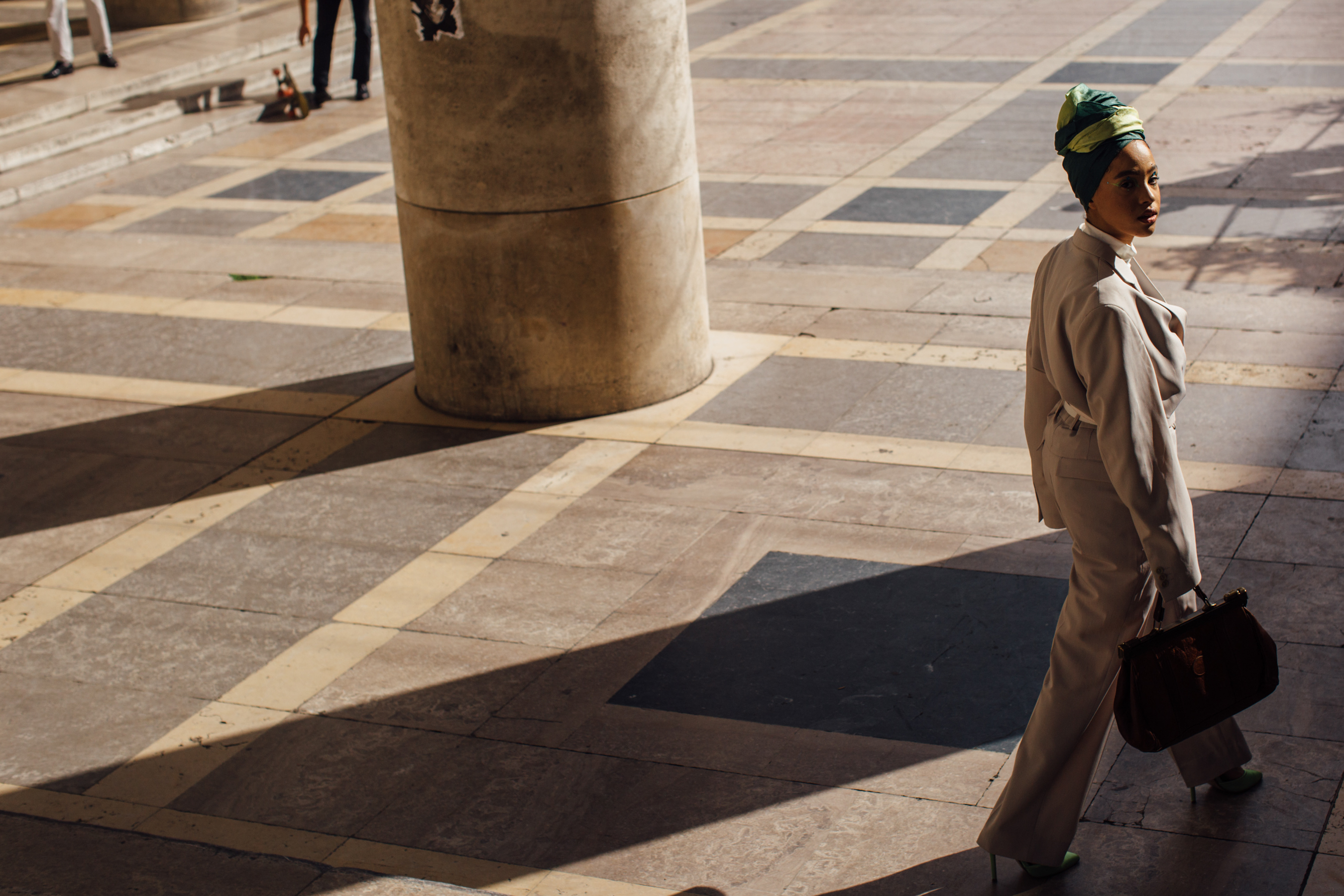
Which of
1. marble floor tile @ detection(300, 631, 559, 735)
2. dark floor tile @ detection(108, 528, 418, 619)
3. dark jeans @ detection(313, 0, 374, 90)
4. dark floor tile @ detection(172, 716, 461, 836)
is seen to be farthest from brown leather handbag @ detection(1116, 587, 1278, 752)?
dark jeans @ detection(313, 0, 374, 90)

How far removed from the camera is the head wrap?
3846 millimetres

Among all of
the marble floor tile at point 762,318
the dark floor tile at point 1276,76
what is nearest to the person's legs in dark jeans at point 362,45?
the marble floor tile at point 762,318

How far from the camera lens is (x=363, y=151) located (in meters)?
15.7

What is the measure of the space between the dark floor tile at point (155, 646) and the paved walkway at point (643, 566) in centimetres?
2

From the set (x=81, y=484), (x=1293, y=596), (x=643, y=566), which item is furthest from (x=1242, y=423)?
(x=81, y=484)

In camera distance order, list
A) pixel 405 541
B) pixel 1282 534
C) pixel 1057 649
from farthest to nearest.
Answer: pixel 405 541
pixel 1282 534
pixel 1057 649

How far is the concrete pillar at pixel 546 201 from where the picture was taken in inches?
311

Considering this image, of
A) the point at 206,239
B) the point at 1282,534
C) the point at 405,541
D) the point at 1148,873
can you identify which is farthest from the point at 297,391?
the point at 1148,873

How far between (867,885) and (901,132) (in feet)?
37.5

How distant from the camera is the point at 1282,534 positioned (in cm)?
650

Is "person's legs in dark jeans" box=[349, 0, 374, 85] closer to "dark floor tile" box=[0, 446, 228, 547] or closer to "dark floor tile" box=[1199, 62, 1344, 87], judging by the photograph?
"dark floor tile" box=[1199, 62, 1344, 87]

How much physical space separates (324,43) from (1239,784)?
50.0 ft

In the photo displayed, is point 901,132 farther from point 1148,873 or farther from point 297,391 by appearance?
point 1148,873

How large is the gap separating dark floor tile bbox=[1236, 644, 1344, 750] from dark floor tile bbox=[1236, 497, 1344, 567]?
0.80 metres
